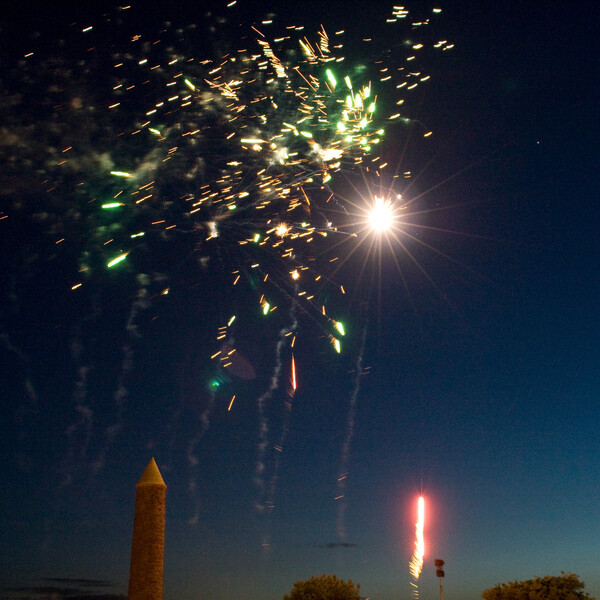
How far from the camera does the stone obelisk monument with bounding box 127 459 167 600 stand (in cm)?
2544

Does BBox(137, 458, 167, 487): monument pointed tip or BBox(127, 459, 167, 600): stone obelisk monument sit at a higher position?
BBox(137, 458, 167, 487): monument pointed tip

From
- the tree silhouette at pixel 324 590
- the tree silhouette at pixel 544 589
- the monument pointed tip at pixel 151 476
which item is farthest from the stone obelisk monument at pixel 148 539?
→ the tree silhouette at pixel 544 589

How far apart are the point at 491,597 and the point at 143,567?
21.2 metres

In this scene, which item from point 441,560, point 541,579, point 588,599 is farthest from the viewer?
point 541,579

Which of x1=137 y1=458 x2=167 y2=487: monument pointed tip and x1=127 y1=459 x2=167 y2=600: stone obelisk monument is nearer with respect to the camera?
x1=127 y1=459 x2=167 y2=600: stone obelisk monument

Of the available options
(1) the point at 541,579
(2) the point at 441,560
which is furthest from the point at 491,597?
(2) the point at 441,560

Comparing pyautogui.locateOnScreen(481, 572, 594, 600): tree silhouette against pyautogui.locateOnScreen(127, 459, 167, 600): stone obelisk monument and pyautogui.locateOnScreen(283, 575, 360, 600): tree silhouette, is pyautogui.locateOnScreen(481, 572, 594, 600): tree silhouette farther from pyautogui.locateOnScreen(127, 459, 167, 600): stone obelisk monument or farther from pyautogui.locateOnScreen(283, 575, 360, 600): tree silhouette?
pyautogui.locateOnScreen(127, 459, 167, 600): stone obelisk monument

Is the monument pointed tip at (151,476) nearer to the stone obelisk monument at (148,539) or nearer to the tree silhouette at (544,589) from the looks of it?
the stone obelisk monument at (148,539)

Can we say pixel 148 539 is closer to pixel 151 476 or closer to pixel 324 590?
pixel 151 476

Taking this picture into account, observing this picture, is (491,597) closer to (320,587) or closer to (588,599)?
(588,599)

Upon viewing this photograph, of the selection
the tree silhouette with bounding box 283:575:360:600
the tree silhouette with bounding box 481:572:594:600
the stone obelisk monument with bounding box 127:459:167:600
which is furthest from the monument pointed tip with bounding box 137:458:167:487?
the tree silhouette with bounding box 481:572:594:600

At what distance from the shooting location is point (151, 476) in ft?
94.8

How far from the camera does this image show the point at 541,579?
2944cm

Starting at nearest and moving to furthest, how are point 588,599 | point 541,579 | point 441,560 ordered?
point 441,560, point 588,599, point 541,579
